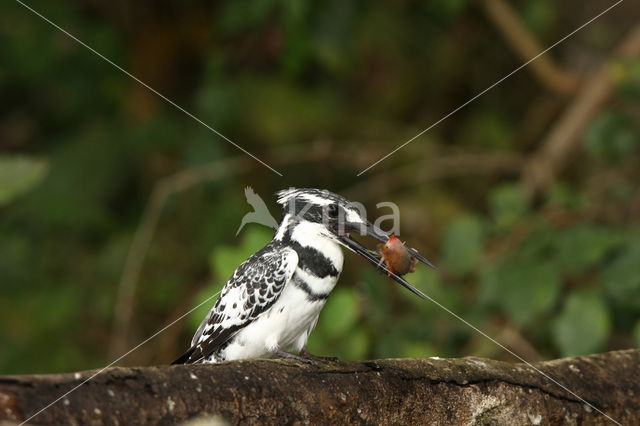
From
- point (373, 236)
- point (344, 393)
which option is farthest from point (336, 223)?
point (344, 393)

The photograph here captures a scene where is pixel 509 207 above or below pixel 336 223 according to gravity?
above

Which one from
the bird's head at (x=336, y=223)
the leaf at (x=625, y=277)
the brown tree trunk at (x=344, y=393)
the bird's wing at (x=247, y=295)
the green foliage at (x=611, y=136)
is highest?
the green foliage at (x=611, y=136)

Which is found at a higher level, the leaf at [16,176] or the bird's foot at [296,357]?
the leaf at [16,176]

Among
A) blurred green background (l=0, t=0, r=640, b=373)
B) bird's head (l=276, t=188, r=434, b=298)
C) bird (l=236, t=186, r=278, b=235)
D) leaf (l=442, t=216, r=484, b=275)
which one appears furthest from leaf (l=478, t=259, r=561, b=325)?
bird (l=236, t=186, r=278, b=235)

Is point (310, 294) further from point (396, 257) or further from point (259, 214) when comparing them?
point (259, 214)

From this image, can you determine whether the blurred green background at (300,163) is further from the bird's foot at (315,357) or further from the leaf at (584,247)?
the bird's foot at (315,357)

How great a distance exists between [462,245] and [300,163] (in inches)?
84.2

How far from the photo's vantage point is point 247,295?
2729 mm

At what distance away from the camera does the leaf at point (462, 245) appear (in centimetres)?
390

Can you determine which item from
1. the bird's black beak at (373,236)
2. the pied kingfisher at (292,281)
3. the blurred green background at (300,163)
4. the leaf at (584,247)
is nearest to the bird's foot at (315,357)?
the pied kingfisher at (292,281)

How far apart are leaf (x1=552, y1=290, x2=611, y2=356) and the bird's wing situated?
1340 mm

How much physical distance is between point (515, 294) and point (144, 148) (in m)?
3.05

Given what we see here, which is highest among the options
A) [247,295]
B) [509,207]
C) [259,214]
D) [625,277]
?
[509,207]

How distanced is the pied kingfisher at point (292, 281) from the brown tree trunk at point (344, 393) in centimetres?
41
